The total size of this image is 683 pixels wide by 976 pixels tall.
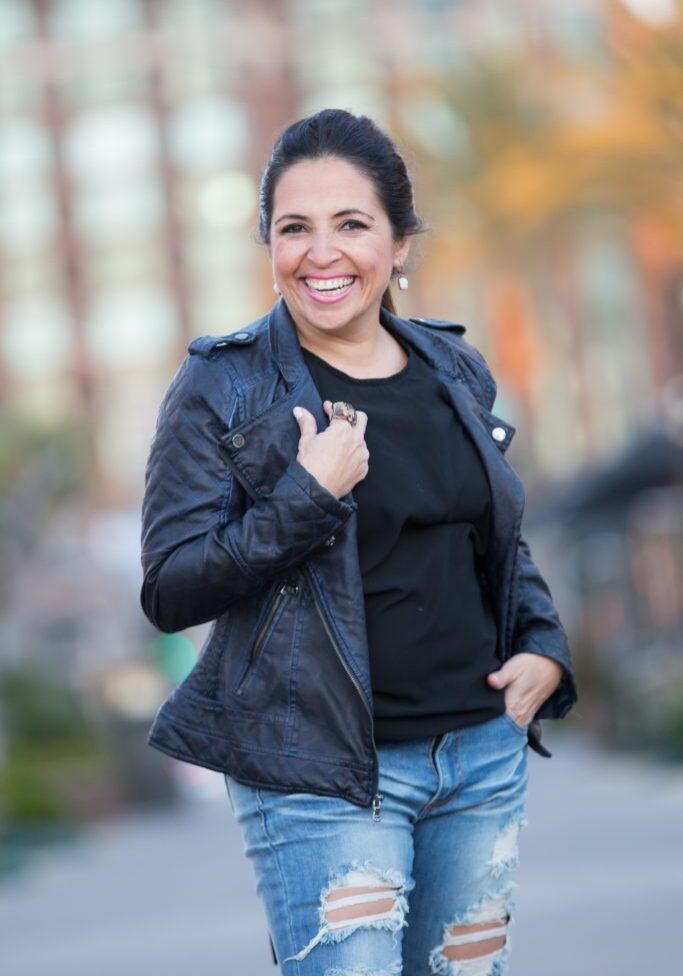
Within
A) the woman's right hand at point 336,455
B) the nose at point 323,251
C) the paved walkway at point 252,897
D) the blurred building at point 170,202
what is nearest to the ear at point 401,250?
the nose at point 323,251

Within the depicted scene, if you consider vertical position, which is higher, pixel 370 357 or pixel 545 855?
pixel 370 357

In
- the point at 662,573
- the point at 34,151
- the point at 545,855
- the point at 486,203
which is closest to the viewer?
the point at 545,855

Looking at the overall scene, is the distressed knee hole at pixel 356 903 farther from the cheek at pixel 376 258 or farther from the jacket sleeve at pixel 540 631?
the cheek at pixel 376 258

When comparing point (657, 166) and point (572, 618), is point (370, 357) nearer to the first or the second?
point (657, 166)

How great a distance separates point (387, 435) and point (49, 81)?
65.2 metres

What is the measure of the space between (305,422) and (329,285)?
11.2 inches

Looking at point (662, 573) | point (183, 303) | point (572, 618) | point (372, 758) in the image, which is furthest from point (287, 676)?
point (183, 303)

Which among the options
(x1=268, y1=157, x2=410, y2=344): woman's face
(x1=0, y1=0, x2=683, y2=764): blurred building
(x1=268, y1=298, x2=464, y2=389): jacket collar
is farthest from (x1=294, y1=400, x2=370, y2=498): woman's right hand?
(x1=0, y1=0, x2=683, y2=764): blurred building

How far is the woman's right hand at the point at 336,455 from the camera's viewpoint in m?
3.34

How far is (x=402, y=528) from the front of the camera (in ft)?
11.4

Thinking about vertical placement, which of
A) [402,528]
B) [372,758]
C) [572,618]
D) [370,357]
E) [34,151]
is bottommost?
[572,618]

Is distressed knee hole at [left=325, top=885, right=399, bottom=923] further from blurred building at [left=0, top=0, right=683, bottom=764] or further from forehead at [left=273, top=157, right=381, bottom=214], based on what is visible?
blurred building at [left=0, top=0, right=683, bottom=764]

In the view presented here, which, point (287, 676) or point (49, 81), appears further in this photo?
point (49, 81)

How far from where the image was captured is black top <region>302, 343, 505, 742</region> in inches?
135
